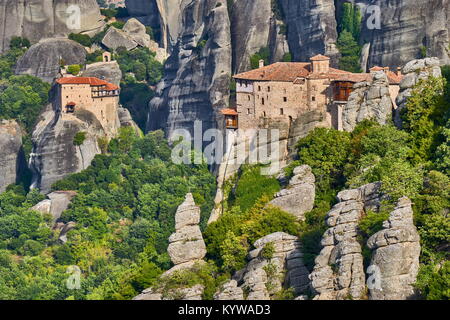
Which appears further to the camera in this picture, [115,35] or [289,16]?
[115,35]

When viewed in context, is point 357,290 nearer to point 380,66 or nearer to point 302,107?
point 302,107

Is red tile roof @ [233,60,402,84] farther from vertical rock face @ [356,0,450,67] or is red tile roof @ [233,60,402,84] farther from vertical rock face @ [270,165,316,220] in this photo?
vertical rock face @ [356,0,450,67]

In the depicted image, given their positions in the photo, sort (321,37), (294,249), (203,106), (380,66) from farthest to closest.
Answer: (203,106) → (321,37) → (380,66) → (294,249)

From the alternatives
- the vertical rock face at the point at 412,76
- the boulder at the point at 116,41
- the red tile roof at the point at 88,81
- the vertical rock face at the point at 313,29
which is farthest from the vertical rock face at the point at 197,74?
the vertical rock face at the point at 412,76

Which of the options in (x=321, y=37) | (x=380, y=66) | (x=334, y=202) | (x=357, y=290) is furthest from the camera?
(x=321, y=37)

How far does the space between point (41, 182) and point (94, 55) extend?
18410 mm

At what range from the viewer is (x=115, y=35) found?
140625mm

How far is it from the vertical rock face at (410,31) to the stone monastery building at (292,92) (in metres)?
12.8

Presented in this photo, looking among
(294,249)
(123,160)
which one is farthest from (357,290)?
(123,160)

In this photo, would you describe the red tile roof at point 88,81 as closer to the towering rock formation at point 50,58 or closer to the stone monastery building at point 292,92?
the towering rock formation at point 50,58

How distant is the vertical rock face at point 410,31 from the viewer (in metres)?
104

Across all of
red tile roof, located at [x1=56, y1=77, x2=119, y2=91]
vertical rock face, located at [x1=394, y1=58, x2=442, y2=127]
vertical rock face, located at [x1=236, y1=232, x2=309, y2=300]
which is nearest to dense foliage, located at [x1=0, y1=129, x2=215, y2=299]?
red tile roof, located at [x1=56, y1=77, x2=119, y2=91]

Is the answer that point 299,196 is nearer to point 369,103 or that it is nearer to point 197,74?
point 369,103

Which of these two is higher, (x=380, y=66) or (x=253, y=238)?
(x=380, y=66)
